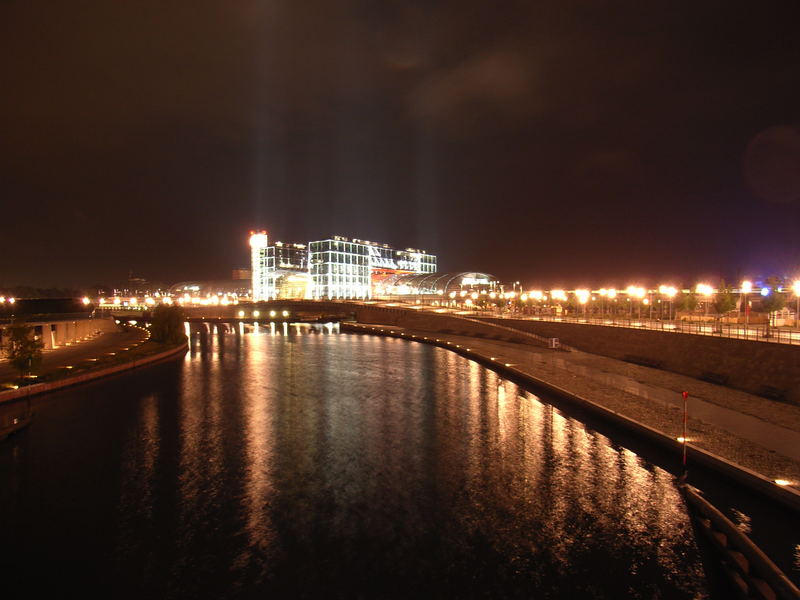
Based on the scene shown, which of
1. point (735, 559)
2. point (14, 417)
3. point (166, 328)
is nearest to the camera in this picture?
point (735, 559)

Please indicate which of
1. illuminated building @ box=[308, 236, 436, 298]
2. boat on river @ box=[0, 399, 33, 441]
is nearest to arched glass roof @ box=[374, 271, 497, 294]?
illuminated building @ box=[308, 236, 436, 298]

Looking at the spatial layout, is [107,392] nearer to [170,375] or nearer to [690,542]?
[170,375]

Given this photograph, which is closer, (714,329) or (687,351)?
(687,351)

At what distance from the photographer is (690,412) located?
1591cm

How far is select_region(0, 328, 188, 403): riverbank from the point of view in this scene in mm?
21361

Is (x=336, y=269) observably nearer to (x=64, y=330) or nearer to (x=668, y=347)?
(x=64, y=330)

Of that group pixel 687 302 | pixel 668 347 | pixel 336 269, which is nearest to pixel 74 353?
pixel 668 347

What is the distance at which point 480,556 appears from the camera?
859cm

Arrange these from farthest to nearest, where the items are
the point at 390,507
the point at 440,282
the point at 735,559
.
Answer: the point at 440,282 < the point at 390,507 < the point at 735,559

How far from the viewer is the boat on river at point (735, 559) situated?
6.69 m

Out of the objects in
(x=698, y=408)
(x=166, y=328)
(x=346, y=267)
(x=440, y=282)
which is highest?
(x=346, y=267)

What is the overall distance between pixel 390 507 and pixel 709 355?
61.6 ft

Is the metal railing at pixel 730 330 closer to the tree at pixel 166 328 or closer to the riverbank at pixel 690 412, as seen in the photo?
the riverbank at pixel 690 412

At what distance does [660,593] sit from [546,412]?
35.3 ft
